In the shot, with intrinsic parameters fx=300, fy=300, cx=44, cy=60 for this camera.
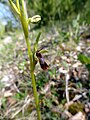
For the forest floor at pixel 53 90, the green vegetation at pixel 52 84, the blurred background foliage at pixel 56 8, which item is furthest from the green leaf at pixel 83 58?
the blurred background foliage at pixel 56 8

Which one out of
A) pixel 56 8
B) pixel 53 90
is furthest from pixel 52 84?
pixel 56 8

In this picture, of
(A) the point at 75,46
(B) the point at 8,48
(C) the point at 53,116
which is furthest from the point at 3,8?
(C) the point at 53,116

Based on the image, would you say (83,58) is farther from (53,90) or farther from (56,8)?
(56,8)

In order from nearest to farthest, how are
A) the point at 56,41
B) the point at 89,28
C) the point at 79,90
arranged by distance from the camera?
the point at 79,90 → the point at 56,41 → the point at 89,28

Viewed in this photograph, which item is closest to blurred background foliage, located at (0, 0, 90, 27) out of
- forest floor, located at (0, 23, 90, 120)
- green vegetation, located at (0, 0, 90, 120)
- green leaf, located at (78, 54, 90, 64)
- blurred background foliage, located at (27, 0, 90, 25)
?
blurred background foliage, located at (27, 0, 90, 25)

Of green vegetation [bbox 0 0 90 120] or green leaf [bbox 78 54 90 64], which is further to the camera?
green vegetation [bbox 0 0 90 120]

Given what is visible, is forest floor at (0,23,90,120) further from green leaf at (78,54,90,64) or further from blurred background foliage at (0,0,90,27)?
blurred background foliage at (0,0,90,27)

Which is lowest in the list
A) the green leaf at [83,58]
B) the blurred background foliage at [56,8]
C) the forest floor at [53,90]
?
the blurred background foliage at [56,8]

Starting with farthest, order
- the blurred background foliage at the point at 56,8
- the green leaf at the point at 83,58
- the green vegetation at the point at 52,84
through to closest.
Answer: the blurred background foliage at the point at 56,8 → the green vegetation at the point at 52,84 → the green leaf at the point at 83,58

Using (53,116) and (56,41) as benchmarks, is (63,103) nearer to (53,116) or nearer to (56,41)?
(53,116)

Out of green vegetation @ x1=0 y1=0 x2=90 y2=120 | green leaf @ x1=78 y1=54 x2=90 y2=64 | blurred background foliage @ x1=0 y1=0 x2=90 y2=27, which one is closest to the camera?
green leaf @ x1=78 y1=54 x2=90 y2=64

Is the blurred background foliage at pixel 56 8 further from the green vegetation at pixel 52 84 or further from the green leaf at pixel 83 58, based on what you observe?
the green leaf at pixel 83 58
